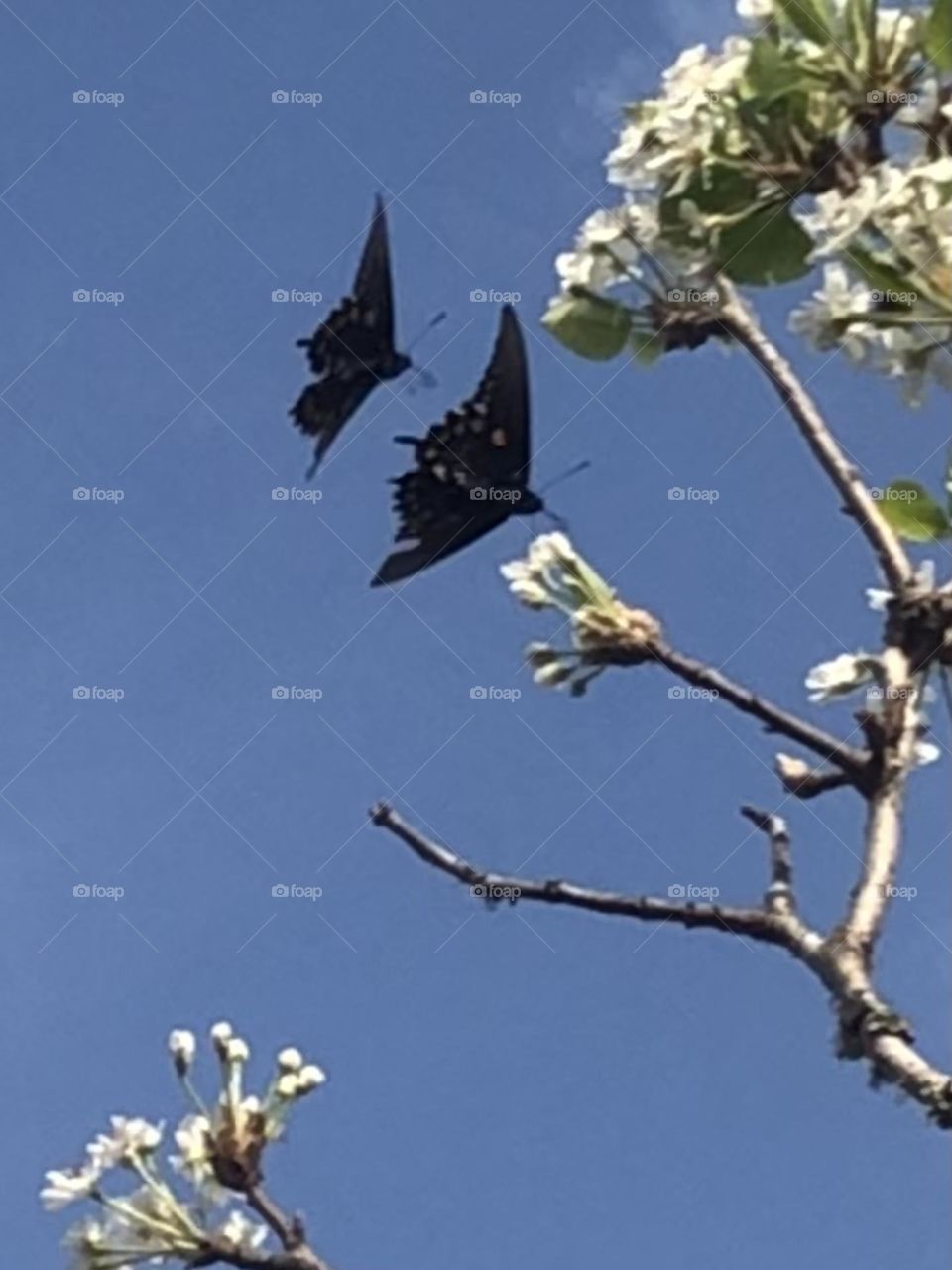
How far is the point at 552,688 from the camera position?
2.95 m

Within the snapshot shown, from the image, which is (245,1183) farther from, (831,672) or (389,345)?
(389,345)

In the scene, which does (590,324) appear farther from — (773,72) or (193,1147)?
(193,1147)

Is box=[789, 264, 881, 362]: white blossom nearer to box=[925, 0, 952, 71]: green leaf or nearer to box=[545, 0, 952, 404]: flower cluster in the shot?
box=[545, 0, 952, 404]: flower cluster

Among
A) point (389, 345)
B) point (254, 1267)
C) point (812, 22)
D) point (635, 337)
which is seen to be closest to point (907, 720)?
point (635, 337)

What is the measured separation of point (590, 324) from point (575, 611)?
0.44 m

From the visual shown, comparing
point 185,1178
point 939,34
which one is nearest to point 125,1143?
point 185,1178

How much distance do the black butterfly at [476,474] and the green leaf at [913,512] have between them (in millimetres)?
1632

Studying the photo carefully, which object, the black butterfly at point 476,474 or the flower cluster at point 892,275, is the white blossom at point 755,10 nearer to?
the flower cluster at point 892,275

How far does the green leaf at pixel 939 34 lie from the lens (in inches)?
104

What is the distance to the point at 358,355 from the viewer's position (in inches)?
227

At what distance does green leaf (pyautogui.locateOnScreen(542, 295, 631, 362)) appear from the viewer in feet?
9.63

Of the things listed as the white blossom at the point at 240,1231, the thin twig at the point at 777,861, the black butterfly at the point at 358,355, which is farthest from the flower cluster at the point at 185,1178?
the black butterfly at the point at 358,355

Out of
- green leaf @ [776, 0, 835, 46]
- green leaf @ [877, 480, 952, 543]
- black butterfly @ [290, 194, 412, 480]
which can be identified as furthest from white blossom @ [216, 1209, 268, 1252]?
black butterfly @ [290, 194, 412, 480]

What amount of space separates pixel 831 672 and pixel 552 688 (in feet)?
1.50
